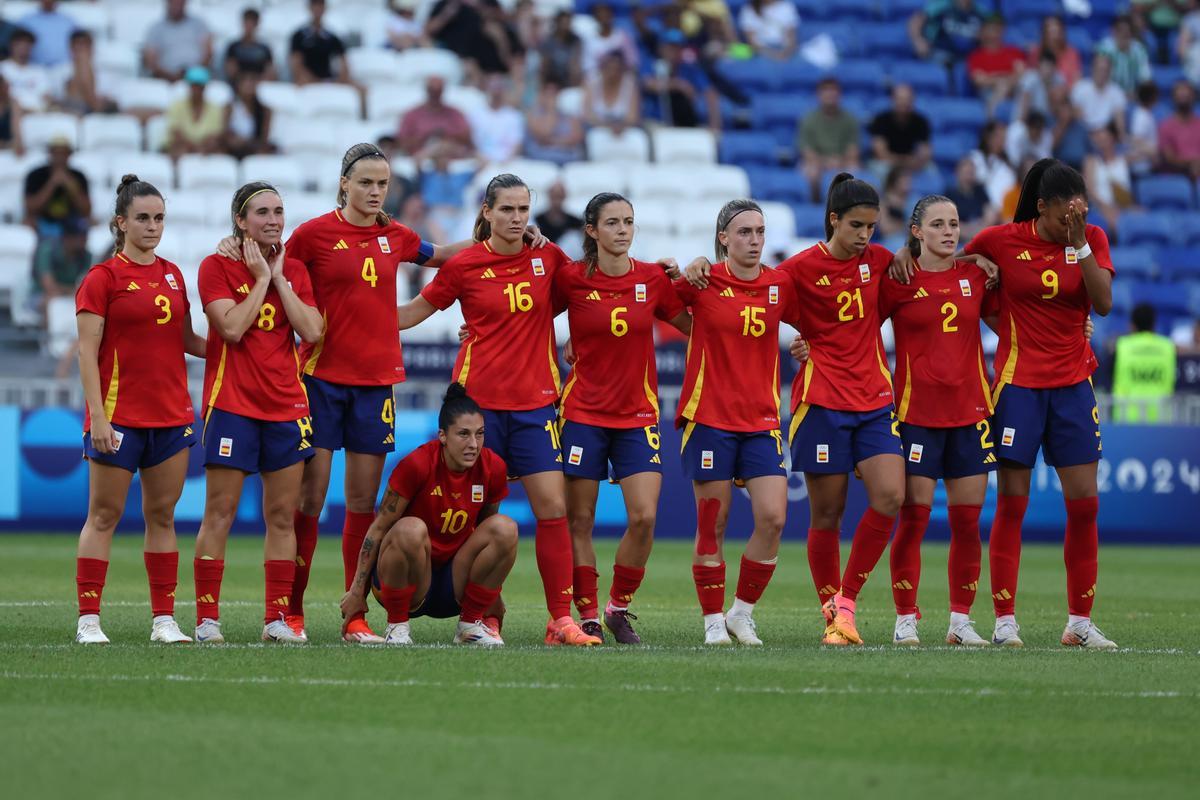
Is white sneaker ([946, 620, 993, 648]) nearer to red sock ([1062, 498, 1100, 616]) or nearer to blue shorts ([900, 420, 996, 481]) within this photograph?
red sock ([1062, 498, 1100, 616])

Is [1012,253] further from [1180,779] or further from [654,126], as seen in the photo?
[654,126]

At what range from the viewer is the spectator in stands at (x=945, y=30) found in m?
26.5

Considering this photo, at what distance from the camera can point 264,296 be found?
363 inches

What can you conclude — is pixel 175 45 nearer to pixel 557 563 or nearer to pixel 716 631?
pixel 557 563

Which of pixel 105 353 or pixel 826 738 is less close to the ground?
pixel 105 353

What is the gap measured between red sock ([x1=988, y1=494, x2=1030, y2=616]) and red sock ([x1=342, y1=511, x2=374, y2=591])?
327cm

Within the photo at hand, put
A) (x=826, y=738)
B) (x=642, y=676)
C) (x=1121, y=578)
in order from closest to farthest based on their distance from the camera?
(x=826, y=738) → (x=642, y=676) → (x=1121, y=578)

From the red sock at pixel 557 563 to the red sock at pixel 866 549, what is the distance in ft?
4.88

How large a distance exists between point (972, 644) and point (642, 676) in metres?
2.47

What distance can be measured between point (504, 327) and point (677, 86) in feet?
50.0

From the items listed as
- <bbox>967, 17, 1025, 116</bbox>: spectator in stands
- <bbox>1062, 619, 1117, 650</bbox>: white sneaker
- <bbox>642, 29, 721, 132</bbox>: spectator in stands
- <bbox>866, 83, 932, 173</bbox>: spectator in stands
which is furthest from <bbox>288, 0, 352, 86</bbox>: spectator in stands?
<bbox>1062, 619, 1117, 650</bbox>: white sneaker

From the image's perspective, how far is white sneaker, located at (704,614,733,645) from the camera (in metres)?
9.54

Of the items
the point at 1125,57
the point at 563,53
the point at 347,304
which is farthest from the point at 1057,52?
the point at 347,304

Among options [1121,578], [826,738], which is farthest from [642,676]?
[1121,578]
